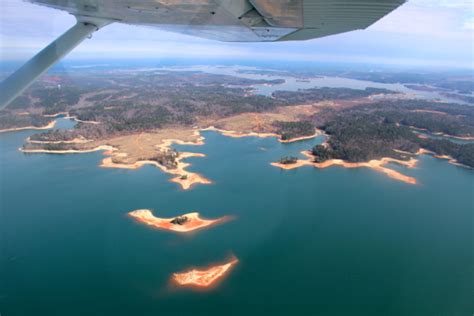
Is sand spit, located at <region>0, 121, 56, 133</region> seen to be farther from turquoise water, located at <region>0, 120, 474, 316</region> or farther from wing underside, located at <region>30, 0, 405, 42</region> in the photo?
wing underside, located at <region>30, 0, 405, 42</region>

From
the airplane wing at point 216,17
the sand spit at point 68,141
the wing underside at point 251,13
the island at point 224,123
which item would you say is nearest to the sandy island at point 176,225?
the island at point 224,123

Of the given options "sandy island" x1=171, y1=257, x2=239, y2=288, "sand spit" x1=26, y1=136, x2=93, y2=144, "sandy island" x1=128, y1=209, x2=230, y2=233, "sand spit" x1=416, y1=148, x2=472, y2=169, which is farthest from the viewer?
"sand spit" x1=26, y1=136, x2=93, y2=144

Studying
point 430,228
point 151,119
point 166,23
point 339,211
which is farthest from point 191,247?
point 151,119

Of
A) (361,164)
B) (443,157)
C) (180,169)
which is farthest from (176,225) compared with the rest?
(443,157)

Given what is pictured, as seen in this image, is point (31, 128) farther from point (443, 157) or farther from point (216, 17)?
point (443, 157)

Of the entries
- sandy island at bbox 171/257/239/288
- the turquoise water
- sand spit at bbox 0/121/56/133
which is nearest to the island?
sand spit at bbox 0/121/56/133

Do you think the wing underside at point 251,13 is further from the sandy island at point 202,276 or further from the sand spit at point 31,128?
the sand spit at point 31,128
